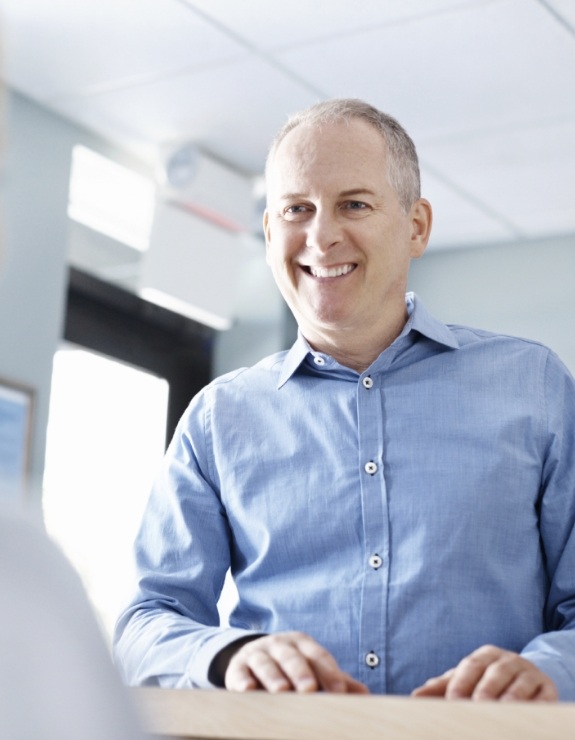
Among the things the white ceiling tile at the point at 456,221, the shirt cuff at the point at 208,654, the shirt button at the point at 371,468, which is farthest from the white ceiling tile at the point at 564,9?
the shirt cuff at the point at 208,654

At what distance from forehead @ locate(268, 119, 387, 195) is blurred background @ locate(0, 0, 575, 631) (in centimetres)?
157

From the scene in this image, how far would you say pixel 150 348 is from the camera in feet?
15.6

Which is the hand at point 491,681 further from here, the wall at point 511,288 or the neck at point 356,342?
the wall at point 511,288

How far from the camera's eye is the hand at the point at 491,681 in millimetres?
1009

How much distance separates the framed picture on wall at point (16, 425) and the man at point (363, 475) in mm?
2098

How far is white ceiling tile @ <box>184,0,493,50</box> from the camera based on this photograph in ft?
9.98

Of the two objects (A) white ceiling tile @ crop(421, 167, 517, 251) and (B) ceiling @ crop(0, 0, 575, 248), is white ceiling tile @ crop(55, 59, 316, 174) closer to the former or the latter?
(B) ceiling @ crop(0, 0, 575, 248)

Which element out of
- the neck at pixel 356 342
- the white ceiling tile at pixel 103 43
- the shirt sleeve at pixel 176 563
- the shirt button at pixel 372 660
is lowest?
the shirt button at pixel 372 660

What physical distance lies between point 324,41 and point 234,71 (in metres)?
0.33

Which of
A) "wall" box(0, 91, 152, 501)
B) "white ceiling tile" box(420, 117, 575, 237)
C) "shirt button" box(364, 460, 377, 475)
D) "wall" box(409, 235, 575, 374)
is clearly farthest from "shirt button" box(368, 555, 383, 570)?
"wall" box(409, 235, 575, 374)

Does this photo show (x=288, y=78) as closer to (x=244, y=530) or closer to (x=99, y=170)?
(x=99, y=170)

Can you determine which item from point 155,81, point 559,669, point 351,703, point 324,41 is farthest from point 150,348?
point 351,703

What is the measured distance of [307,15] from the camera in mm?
3123

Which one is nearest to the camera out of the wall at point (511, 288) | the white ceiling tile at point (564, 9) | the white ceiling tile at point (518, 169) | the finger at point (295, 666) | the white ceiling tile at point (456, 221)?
the finger at point (295, 666)
